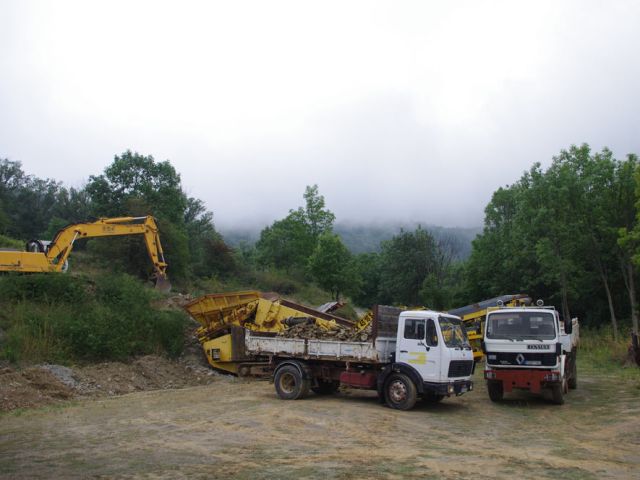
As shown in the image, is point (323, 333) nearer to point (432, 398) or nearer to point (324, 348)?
point (324, 348)

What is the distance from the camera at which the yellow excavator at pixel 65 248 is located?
22.5m

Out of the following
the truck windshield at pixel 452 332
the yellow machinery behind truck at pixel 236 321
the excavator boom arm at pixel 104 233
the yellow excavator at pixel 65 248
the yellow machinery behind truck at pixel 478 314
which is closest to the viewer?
the truck windshield at pixel 452 332

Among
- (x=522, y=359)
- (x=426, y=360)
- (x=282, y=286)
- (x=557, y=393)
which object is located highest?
(x=282, y=286)

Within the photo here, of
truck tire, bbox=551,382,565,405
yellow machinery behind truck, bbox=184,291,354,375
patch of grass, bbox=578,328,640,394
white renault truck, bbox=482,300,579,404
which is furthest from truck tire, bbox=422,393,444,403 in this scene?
patch of grass, bbox=578,328,640,394

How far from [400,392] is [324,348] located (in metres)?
2.31

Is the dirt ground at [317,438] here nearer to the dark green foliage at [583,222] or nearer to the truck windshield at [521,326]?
the truck windshield at [521,326]

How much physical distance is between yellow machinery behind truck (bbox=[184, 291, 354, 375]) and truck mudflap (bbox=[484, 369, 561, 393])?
19.1 ft

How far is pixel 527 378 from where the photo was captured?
46.2 ft

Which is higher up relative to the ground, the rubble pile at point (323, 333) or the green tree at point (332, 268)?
the green tree at point (332, 268)

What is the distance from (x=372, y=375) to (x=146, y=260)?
25.2 metres

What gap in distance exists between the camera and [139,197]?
4334 cm

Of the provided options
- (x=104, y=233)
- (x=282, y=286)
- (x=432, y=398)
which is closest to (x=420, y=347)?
(x=432, y=398)

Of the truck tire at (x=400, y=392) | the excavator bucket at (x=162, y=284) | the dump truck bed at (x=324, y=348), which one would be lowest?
the truck tire at (x=400, y=392)

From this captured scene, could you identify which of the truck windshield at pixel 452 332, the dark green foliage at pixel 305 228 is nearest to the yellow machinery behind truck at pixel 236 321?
the truck windshield at pixel 452 332
